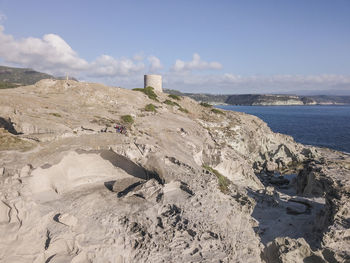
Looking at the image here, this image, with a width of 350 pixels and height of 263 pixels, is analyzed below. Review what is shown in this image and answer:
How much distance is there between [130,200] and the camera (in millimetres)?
15883

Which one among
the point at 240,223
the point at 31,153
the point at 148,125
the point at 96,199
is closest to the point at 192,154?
the point at 148,125

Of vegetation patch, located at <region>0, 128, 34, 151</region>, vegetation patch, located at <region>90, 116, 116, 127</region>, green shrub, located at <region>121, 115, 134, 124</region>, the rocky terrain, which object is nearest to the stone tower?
the rocky terrain

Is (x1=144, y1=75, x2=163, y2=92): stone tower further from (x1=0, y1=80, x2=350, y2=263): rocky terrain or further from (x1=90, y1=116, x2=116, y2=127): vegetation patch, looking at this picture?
(x1=90, y1=116, x2=116, y2=127): vegetation patch

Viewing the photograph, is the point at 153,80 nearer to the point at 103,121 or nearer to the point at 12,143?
the point at 103,121

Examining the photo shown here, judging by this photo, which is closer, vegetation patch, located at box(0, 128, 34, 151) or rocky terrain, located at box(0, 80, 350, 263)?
rocky terrain, located at box(0, 80, 350, 263)

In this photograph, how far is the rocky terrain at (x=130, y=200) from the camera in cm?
1263

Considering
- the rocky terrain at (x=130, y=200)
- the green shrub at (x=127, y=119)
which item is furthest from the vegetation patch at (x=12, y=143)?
the green shrub at (x=127, y=119)

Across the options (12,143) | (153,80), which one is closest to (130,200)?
(12,143)

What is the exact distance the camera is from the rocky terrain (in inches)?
497

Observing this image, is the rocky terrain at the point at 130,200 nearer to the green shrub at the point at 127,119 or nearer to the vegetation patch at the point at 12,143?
the vegetation patch at the point at 12,143

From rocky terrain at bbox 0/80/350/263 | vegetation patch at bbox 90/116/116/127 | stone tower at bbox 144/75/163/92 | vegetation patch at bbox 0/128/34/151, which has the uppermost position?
stone tower at bbox 144/75/163/92

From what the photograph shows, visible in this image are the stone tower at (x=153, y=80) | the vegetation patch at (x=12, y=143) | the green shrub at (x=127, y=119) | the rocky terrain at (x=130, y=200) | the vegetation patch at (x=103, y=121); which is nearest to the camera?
the rocky terrain at (x=130, y=200)

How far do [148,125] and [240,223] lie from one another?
558 inches

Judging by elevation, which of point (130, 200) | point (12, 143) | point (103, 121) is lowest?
point (130, 200)
